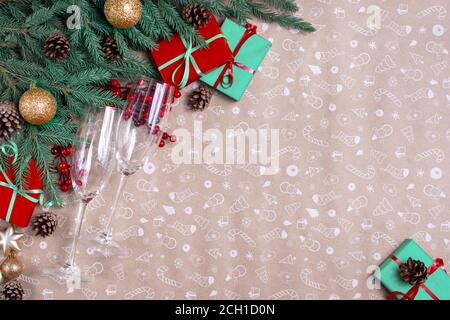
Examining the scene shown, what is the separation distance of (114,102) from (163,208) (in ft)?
1.02

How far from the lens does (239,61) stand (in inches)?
54.1

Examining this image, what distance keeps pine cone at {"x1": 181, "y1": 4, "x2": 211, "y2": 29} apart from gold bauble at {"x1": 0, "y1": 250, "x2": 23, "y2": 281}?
29.4 inches

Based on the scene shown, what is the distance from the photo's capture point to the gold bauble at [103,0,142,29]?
4.04 feet

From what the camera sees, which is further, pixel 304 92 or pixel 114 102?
pixel 304 92

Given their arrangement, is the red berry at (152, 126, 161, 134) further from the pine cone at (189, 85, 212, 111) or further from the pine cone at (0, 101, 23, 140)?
the pine cone at (0, 101, 23, 140)

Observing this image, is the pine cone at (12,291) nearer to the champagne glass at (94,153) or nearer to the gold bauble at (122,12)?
the champagne glass at (94,153)

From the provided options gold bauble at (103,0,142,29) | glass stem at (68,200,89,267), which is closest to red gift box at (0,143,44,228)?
glass stem at (68,200,89,267)

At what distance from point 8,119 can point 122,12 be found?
1.20 feet

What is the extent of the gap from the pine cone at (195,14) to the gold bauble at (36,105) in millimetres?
387

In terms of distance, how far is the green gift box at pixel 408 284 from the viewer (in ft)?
4.47

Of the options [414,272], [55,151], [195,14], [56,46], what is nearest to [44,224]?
[55,151]
